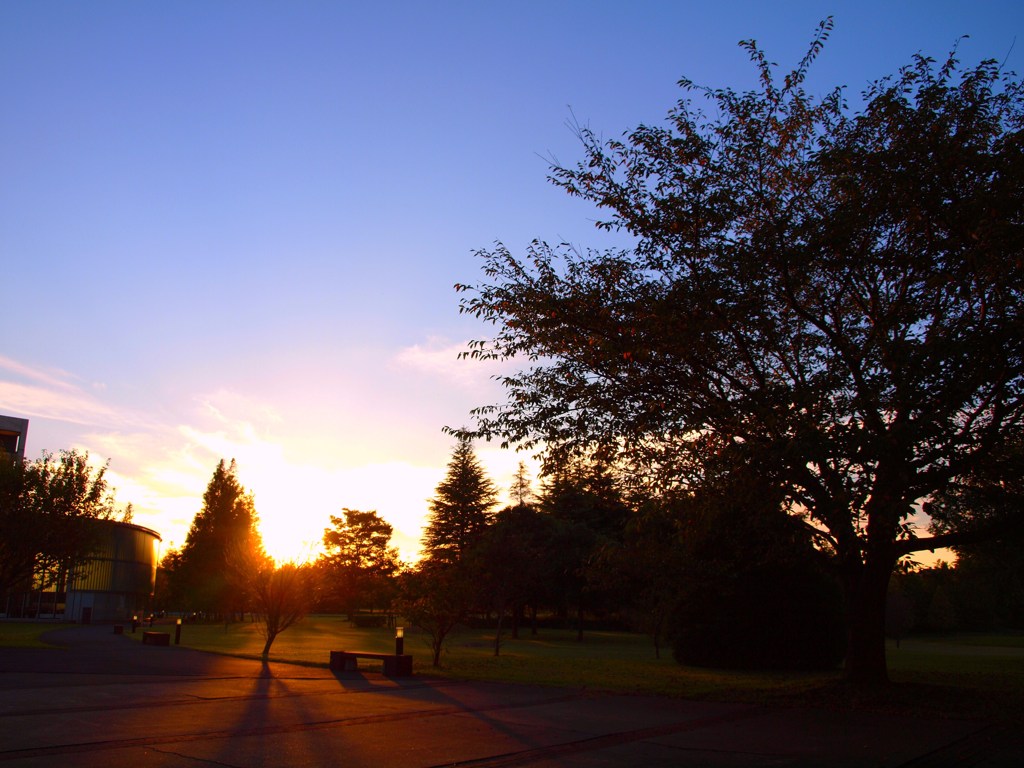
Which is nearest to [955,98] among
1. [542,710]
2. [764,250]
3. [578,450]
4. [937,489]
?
[764,250]

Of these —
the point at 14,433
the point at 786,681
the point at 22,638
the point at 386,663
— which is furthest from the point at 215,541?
the point at 786,681

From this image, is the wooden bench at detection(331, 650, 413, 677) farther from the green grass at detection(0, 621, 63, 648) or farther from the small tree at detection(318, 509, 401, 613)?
the small tree at detection(318, 509, 401, 613)

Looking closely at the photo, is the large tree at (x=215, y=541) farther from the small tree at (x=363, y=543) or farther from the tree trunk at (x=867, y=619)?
the tree trunk at (x=867, y=619)

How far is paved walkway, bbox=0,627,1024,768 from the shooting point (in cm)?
873

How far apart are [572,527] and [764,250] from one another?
40.2m

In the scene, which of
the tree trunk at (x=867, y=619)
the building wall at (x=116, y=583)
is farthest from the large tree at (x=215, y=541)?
the tree trunk at (x=867, y=619)

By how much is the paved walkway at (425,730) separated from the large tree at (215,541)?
53.6m

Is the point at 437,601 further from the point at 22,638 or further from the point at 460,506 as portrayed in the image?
the point at 460,506

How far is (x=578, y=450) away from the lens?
15.5 m

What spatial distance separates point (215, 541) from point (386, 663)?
214 ft

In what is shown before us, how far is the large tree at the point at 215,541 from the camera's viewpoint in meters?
69.4

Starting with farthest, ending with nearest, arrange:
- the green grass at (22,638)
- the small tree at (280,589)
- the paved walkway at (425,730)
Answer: the green grass at (22,638) → the small tree at (280,589) → the paved walkway at (425,730)

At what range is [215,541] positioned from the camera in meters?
78.4

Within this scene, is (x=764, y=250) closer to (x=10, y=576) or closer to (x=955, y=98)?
(x=955, y=98)
